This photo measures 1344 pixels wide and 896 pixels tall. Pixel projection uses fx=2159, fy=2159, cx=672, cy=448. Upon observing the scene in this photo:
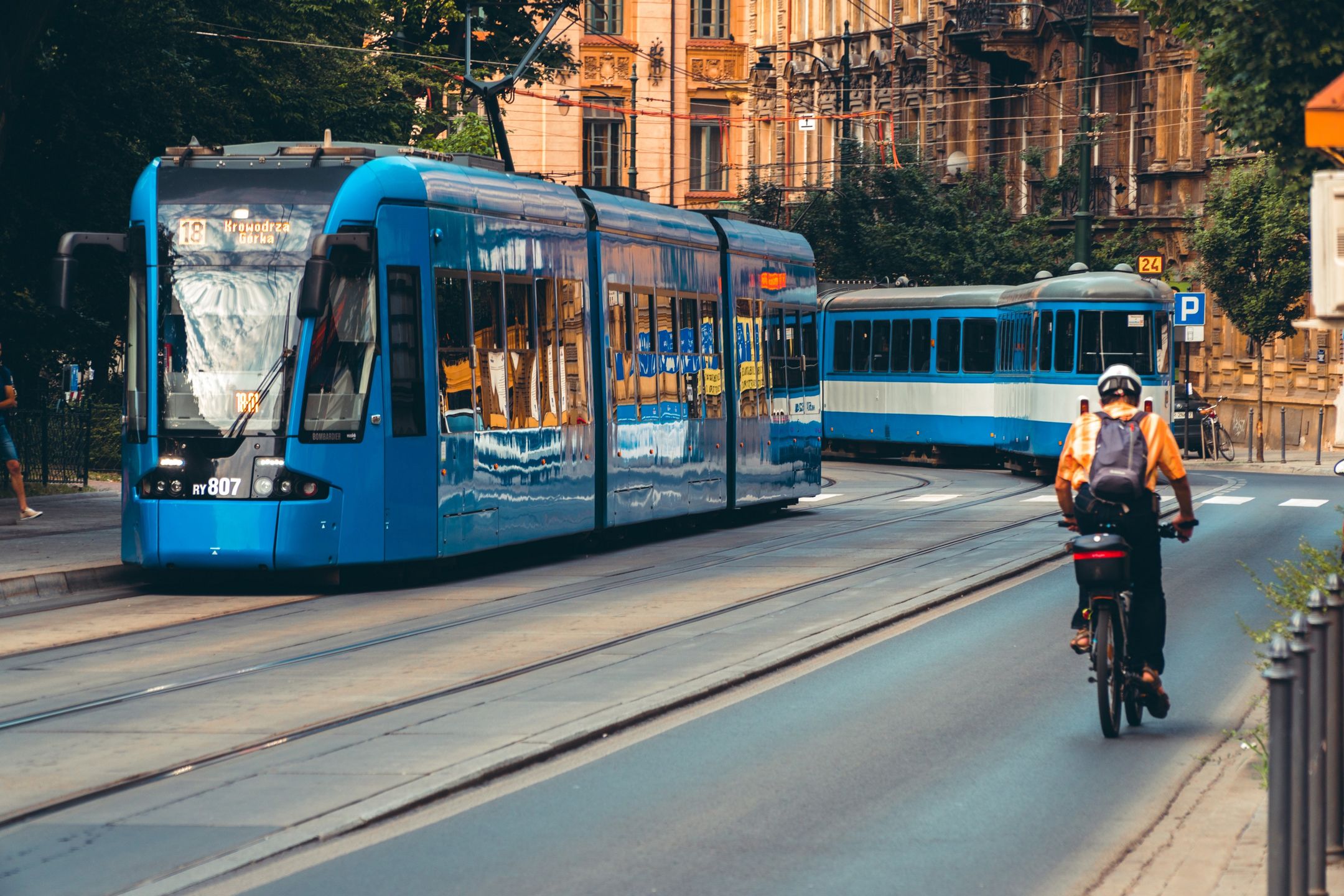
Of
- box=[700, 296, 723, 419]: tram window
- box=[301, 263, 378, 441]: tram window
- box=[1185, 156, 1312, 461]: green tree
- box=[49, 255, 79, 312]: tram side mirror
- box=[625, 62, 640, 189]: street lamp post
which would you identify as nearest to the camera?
box=[49, 255, 79, 312]: tram side mirror

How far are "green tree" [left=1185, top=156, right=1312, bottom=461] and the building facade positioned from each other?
3.53 meters

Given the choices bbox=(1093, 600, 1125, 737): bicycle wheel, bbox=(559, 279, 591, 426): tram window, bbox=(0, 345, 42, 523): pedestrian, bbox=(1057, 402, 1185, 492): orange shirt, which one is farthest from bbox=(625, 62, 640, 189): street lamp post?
bbox=(1093, 600, 1125, 737): bicycle wheel

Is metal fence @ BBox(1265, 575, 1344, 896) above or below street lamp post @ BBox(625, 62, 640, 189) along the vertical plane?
below

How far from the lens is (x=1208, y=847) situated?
7207 mm

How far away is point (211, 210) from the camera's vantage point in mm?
15656

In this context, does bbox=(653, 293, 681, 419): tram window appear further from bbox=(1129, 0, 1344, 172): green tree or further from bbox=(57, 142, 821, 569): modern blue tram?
bbox=(1129, 0, 1344, 172): green tree

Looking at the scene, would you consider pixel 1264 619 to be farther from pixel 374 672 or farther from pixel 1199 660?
pixel 374 672

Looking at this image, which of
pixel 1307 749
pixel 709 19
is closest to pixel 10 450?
pixel 1307 749

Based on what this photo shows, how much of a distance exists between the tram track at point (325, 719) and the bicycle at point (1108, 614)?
10.5ft

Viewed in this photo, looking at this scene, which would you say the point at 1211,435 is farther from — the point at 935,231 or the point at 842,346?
the point at 935,231

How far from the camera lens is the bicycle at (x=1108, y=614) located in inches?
367

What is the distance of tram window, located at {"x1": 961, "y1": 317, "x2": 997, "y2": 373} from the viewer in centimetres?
3753

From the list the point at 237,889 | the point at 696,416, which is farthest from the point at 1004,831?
the point at 696,416

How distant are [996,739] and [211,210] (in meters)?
8.32
